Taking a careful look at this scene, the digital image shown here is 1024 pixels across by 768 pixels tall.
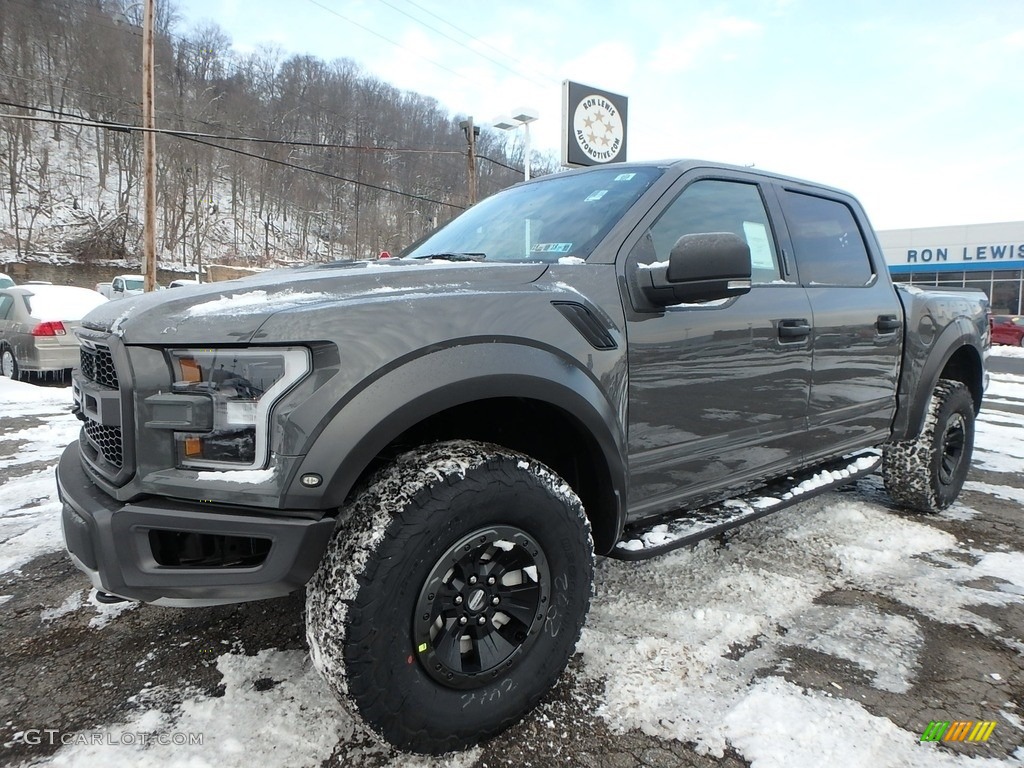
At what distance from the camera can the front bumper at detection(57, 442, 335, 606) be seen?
151 cm

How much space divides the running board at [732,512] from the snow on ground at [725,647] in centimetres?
38

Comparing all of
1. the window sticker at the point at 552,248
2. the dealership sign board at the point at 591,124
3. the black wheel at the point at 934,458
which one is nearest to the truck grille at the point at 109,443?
the window sticker at the point at 552,248

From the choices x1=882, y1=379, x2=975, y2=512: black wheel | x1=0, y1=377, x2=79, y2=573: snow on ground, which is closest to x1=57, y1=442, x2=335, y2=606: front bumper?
x1=0, y1=377, x2=79, y2=573: snow on ground

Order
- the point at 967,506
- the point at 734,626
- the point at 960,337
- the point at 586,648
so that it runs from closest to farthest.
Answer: the point at 586,648
the point at 734,626
the point at 960,337
the point at 967,506

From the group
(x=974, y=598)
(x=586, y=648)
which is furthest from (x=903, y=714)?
(x=974, y=598)

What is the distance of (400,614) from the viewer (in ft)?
5.27

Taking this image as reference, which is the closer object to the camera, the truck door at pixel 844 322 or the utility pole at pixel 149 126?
the truck door at pixel 844 322

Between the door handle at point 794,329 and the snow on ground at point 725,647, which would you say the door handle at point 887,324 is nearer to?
the door handle at point 794,329

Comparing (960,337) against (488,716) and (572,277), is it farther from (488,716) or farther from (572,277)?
(488,716)

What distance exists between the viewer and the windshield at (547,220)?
7.93 ft

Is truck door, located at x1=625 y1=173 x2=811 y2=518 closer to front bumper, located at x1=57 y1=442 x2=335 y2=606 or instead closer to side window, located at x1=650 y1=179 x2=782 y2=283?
side window, located at x1=650 y1=179 x2=782 y2=283

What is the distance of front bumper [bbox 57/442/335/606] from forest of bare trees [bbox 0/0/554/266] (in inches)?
1504

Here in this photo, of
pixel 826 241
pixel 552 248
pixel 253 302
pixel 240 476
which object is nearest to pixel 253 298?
pixel 253 302

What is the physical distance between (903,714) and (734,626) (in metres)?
0.64
